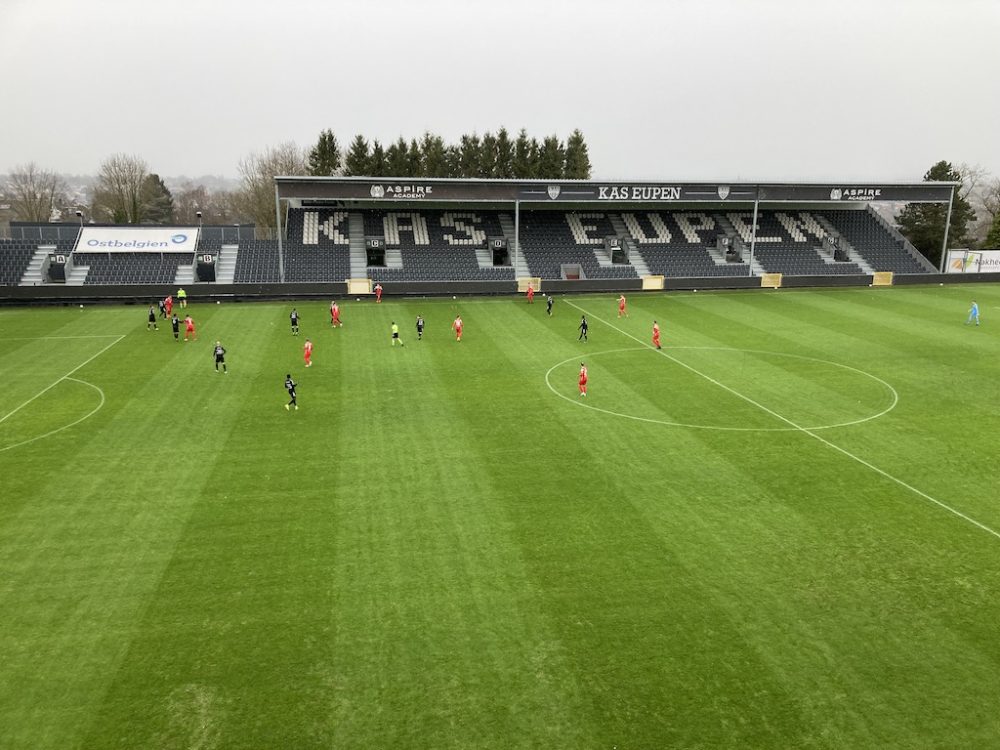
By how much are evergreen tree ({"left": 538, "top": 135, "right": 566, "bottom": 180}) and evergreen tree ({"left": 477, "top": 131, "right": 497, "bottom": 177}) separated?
4932mm

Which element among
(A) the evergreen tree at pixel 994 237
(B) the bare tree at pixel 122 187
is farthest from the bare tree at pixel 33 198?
(A) the evergreen tree at pixel 994 237

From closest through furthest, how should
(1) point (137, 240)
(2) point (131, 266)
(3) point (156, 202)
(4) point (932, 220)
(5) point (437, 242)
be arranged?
(2) point (131, 266) < (1) point (137, 240) < (5) point (437, 242) < (4) point (932, 220) < (3) point (156, 202)

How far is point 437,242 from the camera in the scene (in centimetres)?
5453

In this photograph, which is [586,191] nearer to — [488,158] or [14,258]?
[488,158]

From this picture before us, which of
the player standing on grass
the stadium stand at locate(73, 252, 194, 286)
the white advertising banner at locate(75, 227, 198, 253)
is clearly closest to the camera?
the player standing on grass

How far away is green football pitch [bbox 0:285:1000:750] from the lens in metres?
8.81

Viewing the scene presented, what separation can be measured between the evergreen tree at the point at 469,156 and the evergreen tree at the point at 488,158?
576 millimetres

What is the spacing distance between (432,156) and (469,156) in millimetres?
4483

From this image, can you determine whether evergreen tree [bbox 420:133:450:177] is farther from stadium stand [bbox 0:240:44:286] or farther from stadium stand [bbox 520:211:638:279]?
stadium stand [bbox 0:240:44:286]

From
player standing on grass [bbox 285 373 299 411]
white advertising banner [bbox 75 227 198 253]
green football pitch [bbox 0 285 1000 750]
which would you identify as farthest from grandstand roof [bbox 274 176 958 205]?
player standing on grass [bbox 285 373 299 411]

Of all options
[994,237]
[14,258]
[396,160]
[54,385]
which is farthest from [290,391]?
[994,237]

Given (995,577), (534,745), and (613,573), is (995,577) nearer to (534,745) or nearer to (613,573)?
(613,573)

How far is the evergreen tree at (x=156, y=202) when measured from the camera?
91.9 meters

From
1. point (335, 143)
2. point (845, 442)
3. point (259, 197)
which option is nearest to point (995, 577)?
point (845, 442)
